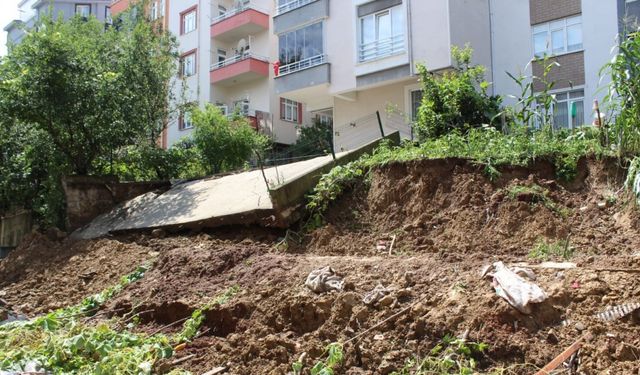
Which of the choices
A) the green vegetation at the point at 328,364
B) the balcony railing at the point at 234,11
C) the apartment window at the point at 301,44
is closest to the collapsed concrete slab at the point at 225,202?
the green vegetation at the point at 328,364

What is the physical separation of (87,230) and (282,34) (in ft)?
A: 43.0

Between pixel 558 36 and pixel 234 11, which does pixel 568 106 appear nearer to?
pixel 558 36

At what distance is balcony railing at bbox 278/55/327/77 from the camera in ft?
65.7

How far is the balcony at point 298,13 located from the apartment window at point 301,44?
237 millimetres

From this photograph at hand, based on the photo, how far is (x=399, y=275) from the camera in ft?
16.0

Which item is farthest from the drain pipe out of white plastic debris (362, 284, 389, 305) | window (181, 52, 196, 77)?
window (181, 52, 196, 77)

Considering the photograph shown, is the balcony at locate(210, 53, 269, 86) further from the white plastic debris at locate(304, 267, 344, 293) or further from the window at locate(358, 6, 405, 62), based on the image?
the white plastic debris at locate(304, 267, 344, 293)

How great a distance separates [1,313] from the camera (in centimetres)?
658

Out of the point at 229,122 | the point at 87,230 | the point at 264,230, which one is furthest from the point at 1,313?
the point at 229,122

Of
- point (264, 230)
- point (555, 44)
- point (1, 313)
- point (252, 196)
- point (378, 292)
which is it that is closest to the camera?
point (378, 292)

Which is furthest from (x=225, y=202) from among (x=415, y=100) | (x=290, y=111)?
(x=290, y=111)

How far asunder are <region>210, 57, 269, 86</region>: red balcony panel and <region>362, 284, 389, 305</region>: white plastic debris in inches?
870

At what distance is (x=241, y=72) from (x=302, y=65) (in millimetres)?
6058

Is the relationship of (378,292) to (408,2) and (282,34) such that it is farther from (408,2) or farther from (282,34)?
(282,34)
